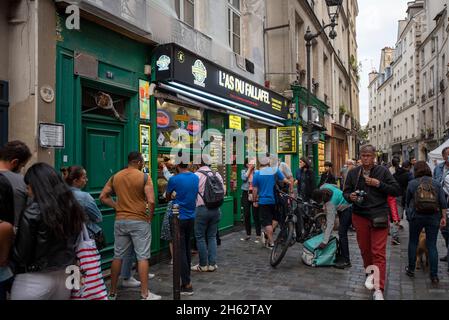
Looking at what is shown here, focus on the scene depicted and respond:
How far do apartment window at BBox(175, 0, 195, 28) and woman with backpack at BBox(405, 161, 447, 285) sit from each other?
5.62m

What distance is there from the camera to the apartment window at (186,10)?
26.6 feet

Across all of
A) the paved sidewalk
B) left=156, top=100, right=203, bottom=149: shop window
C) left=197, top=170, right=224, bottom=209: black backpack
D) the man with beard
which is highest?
left=156, top=100, right=203, bottom=149: shop window

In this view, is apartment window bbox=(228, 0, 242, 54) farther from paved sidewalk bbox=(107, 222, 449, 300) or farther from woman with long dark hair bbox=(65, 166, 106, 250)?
woman with long dark hair bbox=(65, 166, 106, 250)

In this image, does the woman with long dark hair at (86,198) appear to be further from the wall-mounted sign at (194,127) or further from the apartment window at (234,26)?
the apartment window at (234,26)

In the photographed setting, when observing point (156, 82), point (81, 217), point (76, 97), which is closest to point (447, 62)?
point (156, 82)

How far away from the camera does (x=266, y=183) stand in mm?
7449

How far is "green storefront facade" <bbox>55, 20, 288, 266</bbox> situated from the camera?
16.7 ft

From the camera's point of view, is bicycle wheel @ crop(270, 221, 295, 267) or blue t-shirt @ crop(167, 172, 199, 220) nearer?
blue t-shirt @ crop(167, 172, 199, 220)

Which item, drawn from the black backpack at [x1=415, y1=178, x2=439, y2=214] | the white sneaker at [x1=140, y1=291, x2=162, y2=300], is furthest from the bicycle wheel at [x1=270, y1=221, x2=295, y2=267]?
the white sneaker at [x1=140, y1=291, x2=162, y2=300]

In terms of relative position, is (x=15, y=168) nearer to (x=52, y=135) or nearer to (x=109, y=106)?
(x=52, y=135)

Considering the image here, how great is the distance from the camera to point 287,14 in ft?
44.3

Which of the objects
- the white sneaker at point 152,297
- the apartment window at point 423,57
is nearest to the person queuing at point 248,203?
the white sneaker at point 152,297

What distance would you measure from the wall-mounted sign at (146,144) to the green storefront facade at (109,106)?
0.06 ft

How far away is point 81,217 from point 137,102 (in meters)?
4.07
